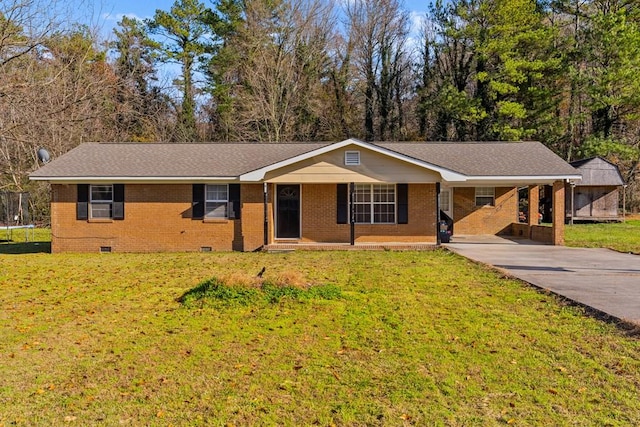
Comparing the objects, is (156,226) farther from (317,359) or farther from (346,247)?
(317,359)

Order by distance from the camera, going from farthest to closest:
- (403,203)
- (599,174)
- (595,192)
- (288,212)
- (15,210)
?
(595,192) → (599,174) → (15,210) → (288,212) → (403,203)

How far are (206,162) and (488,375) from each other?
46.1 ft

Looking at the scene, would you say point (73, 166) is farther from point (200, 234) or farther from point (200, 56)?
point (200, 56)

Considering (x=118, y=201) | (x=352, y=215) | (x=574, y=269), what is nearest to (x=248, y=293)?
(x=574, y=269)

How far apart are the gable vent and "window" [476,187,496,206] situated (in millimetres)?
6587

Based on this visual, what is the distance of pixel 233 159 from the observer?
17453mm

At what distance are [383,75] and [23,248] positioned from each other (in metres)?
25.4

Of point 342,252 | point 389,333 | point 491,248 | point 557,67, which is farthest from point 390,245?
point 557,67

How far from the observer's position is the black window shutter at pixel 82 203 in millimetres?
16047

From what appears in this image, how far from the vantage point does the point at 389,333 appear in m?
6.10

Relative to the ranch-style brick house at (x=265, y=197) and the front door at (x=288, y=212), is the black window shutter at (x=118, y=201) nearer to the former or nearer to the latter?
the ranch-style brick house at (x=265, y=197)

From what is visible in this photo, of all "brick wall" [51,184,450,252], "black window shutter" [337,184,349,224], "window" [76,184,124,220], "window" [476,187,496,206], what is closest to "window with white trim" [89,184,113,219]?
"window" [76,184,124,220]

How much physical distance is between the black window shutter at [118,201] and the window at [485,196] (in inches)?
533

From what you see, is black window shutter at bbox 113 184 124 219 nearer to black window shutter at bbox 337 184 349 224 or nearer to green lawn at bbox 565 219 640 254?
black window shutter at bbox 337 184 349 224
